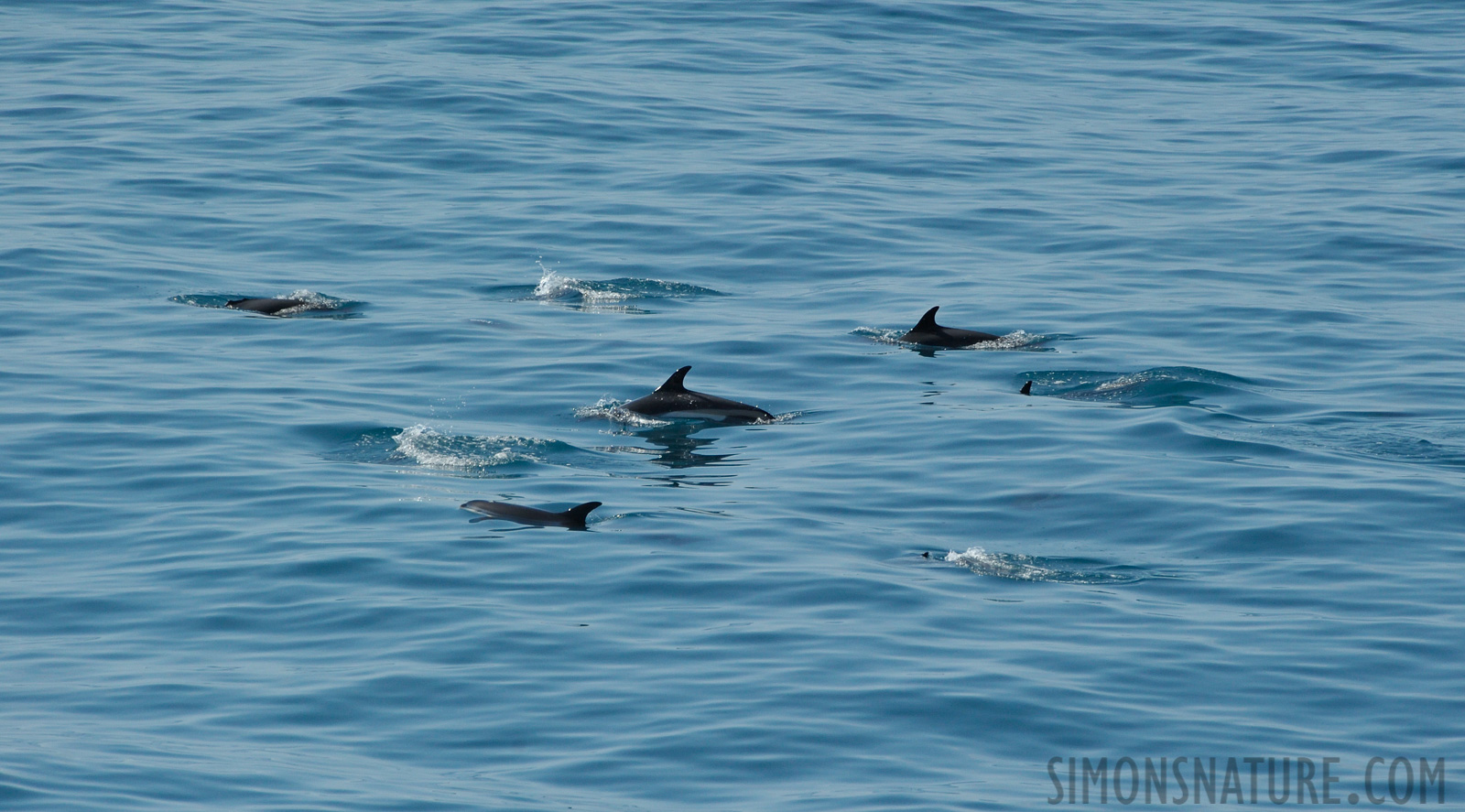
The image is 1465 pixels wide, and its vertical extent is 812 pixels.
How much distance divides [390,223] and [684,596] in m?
17.8

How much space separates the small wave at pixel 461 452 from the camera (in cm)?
1764

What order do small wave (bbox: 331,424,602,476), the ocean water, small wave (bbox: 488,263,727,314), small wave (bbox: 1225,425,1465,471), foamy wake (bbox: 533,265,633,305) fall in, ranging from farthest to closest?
foamy wake (bbox: 533,265,633,305), small wave (bbox: 488,263,727,314), small wave (bbox: 1225,425,1465,471), small wave (bbox: 331,424,602,476), the ocean water

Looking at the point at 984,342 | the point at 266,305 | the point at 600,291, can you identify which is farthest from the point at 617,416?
the point at 600,291

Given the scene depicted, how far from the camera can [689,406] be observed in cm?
1925

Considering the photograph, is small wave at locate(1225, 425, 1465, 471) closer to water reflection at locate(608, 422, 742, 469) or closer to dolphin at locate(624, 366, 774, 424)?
dolphin at locate(624, 366, 774, 424)

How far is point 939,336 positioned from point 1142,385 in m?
2.93

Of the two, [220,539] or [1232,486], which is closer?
[220,539]

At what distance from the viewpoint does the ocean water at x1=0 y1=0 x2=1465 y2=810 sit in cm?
1110

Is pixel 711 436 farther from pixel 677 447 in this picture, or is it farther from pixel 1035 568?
pixel 1035 568

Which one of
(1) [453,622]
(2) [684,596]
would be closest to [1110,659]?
(2) [684,596]

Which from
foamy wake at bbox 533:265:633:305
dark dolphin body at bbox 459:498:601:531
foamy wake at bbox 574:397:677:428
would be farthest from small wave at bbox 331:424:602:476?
foamy wake at bbox 533:265:633:305

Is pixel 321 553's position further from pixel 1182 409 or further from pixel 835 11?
pixel 835 11

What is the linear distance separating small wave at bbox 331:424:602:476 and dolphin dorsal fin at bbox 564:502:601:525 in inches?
85.1

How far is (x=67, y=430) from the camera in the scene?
60.5 feet
